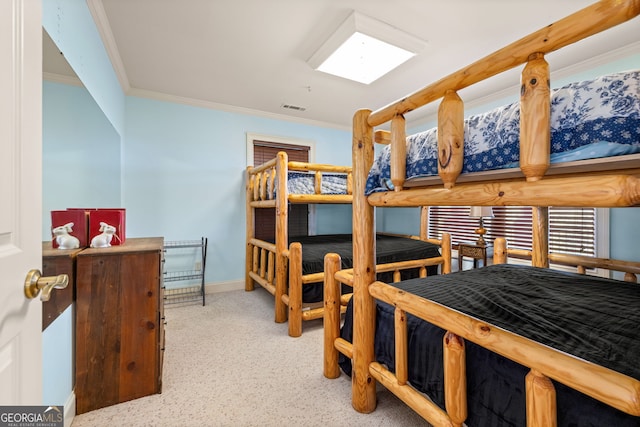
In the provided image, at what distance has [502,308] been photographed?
1229 mm

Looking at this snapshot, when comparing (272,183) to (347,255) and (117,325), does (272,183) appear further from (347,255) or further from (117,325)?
(117,325)

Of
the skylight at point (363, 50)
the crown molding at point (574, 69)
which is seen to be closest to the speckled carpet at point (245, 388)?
the skylight at point (363, 50)

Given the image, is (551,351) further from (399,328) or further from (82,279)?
(82,279)

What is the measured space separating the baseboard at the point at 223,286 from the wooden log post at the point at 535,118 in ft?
11.1

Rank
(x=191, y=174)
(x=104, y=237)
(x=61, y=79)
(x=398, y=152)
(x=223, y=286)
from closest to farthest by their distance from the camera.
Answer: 1. (x=398, y=152)
2. (x=61, y=79)
3. (x=104, y=237)
4. (x=191, y=174)
5. (x=223, y=286)

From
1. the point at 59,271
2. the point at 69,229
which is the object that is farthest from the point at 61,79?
the point at 59,271

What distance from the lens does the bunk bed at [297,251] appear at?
2316 millimetres

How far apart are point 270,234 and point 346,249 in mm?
1366

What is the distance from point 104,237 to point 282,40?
182 centimetres

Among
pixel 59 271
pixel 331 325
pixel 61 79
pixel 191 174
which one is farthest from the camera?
pixel 191 174

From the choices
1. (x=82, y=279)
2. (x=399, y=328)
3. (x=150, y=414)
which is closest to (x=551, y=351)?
(x=399, y=328)

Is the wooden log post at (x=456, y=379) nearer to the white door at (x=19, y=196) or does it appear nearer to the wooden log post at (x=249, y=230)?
the white door at (x=19, y=196)

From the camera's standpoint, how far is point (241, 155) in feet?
11.7

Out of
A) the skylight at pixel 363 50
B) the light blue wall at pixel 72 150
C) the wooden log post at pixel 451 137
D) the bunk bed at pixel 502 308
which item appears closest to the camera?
the bunk bed at pixel 502 308
